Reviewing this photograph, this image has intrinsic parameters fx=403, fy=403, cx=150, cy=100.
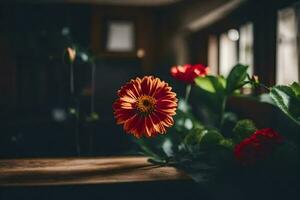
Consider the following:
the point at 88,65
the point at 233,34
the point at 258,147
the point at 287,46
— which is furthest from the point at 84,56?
the point at 233,34

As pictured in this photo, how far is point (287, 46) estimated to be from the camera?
286 cm

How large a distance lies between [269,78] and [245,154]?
2022mm

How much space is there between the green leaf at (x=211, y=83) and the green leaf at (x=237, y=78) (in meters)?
0.03

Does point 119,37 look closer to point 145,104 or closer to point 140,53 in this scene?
point 140,53

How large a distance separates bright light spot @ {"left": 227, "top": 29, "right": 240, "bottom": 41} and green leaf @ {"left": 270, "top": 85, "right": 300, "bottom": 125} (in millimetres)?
2757

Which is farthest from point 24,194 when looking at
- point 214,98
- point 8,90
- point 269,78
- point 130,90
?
point 8,90

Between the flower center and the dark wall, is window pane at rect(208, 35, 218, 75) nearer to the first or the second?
the dark wall

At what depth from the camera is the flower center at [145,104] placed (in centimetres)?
90

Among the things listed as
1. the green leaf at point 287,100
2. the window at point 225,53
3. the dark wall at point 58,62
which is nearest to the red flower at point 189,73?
the green leaf at point 287,100

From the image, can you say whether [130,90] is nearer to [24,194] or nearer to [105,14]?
[24,194]

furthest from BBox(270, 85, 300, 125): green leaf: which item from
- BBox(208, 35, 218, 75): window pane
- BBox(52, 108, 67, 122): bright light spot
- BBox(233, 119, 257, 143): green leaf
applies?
BBox(208, 35, 218, 75): window pane

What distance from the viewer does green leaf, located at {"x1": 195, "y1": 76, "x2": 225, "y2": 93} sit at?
47.3 inches

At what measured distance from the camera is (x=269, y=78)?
9.20ft

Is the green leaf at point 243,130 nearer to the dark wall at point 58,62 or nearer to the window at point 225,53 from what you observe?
the dark wall at point 58,62
